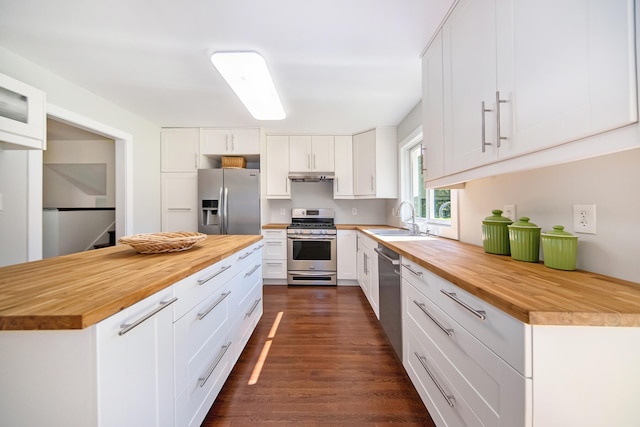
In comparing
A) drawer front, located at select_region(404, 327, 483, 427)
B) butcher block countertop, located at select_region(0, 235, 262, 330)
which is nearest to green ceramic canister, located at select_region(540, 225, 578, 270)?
drawer front, located at select_region(404, 327, 483, 427)

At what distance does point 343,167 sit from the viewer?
11.9 ft

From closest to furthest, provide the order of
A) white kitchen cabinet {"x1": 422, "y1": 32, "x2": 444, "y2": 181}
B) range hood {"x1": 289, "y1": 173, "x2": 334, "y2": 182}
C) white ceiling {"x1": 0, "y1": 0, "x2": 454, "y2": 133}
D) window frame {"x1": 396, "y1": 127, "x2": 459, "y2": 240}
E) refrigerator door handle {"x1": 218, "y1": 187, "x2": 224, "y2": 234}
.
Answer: white ceiling {"x1": 0, "y1": 0, "x2": 454, "y2": 133}, white kitchen cabinet {"x1": 422, "y1": 32, "x2": 444, "y2": 181}, window frame {"x1": 396, "y1": 127, "x2": 459, "y2": 240}, refrigerator door handle {"x1": 218, "y1": 187, "x2": 224, "y2": 234}, range hood {"x1": 289, "y1": 173, "x2": 334, "y2": 182}

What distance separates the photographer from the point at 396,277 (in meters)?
1.61

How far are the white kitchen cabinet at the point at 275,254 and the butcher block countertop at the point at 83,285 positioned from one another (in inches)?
84.5

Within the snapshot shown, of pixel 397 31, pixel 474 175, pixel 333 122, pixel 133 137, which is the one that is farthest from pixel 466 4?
pixel 133 137

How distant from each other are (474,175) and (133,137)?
365 cm

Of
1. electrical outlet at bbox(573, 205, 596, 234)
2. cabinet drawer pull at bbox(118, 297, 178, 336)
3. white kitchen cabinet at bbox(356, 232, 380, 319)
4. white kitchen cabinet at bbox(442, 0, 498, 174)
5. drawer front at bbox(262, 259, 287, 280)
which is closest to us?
cabinet drawer pull at bbox(118, 297, 178, 336)

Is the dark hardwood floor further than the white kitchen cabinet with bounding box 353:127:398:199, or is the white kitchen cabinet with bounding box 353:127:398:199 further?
the white kitchen cabinet with bounding box 353:127:398:199

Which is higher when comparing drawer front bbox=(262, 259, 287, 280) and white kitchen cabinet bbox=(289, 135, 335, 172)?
white kitchen cabinet bbox=(289, 135, 335, 172)

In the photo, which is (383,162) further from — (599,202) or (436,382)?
(436,382)

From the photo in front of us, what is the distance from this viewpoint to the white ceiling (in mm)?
1357

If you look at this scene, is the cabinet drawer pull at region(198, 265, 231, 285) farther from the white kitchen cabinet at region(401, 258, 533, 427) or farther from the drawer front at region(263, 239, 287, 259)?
the drawer front at region(263, 239, 287, 259)

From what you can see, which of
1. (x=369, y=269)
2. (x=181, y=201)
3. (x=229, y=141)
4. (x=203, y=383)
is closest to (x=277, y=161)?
(x=229, y=141)

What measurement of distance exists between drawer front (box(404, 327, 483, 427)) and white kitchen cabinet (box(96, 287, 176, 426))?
1.09 metres
